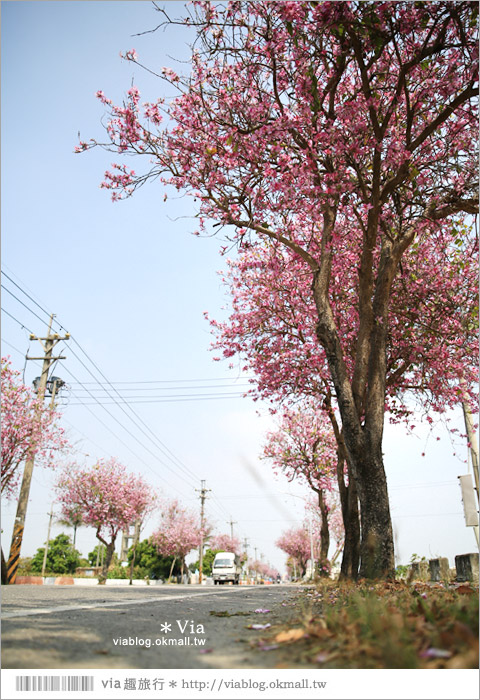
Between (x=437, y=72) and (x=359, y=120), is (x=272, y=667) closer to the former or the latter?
(x=359, y=120)

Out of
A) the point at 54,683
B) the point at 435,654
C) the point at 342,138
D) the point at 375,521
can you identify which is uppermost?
the point at 342,138

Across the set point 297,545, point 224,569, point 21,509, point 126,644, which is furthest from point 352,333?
point 297,545

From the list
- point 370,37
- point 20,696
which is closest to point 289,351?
point 370,37

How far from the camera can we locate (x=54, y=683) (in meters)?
1.88

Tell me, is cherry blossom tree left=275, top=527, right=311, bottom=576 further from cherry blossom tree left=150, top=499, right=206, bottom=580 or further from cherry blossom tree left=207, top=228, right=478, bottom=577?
cherry blossom tree left=207, top=228, right=478, bottom=577

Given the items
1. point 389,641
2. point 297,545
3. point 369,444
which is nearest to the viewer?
point 389,641

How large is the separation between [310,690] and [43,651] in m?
1.12

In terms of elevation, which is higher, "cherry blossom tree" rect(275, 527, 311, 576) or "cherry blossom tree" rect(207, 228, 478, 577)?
"cherry blossom tree" rect(207, 228, 478, 577)

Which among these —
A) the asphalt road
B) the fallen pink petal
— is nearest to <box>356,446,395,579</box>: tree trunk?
the asphalt road

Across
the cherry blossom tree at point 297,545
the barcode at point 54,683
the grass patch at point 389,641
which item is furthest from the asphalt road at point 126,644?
the cherry blossom tree at point 297,545

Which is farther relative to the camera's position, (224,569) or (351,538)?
(224,569)

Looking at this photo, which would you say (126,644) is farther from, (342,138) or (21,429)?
(21,429)

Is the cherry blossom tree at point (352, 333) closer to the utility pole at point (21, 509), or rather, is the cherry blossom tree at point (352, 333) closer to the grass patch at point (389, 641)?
the grass patch at point (389, 641)

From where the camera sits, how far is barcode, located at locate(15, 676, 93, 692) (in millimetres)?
1866
